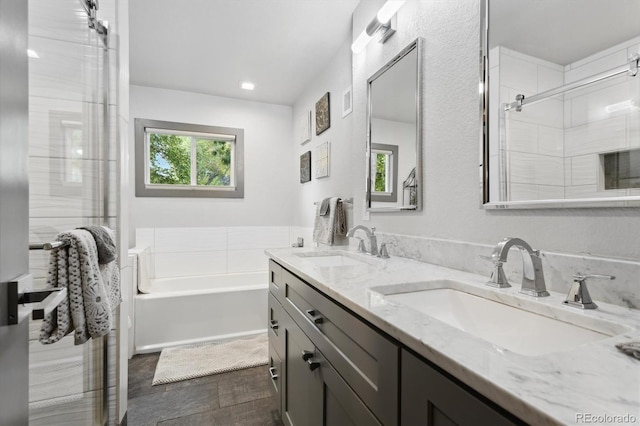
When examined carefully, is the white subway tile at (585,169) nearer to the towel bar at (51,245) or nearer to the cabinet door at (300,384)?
the cabinet door at (300,384)

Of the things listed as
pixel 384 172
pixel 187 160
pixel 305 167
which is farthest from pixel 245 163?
pixel 384 172

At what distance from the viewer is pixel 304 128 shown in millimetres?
3125

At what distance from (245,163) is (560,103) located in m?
3.03

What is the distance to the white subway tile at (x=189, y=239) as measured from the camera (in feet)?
10.2

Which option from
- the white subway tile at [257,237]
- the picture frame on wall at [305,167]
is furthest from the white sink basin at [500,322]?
the white subway tile at [257,237]

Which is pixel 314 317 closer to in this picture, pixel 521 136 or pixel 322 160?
pixel 521 136

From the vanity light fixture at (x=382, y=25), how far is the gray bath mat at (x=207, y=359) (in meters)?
2.29

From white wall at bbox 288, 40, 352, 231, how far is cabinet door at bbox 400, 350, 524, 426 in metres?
1.46

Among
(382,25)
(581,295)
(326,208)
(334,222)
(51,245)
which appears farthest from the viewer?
(326,208)

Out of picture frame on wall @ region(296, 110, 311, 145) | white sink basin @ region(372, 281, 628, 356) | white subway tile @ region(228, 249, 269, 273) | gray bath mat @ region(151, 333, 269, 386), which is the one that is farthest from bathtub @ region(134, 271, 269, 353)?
white sink basin @ region(372, 281, 628, 356)

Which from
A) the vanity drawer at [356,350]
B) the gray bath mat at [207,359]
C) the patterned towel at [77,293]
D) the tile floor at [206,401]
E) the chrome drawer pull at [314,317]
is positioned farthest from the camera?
the gray bath mat at [207,359]

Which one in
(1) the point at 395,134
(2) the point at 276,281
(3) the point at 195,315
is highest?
(1) the point at 395,134

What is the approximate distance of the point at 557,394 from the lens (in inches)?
14.1

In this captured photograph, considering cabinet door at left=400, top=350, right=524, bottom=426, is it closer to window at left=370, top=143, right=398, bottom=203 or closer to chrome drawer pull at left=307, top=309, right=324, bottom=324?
chrome drawer pull at left=307, top=309, right=324, bottom=324
